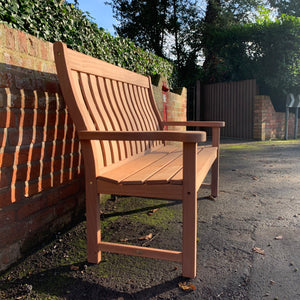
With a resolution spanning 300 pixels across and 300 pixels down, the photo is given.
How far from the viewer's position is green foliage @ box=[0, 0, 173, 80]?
2.28 m

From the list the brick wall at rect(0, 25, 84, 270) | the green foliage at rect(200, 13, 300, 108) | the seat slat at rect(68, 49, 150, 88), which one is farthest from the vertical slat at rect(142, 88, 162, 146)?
the green foliage at rect(200, 13, 300, 108)

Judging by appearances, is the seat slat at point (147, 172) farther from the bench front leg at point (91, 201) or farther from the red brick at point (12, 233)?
the red brick at point (12, 233)

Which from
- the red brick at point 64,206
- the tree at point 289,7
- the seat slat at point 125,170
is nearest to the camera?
the seat slat at point 125,170

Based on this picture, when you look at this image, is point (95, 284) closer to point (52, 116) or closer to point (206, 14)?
point (52, 116)

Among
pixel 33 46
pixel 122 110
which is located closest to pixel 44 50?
pixel 33 46

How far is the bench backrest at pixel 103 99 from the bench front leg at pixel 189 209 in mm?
567

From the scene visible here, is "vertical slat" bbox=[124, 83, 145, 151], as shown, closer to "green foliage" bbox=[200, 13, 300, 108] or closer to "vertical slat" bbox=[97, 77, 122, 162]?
"vertical slat" bbox=[97, 77, 122, 162]

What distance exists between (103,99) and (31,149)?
0.65 metres

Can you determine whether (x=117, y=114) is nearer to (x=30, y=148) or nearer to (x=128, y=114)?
(x=128, y=114)

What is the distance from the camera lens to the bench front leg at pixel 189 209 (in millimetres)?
1607

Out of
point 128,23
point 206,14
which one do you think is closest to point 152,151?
point 206,14

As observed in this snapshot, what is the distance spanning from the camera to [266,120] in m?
10.1

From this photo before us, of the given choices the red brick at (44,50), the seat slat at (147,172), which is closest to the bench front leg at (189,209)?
the seat slat at (147,172)

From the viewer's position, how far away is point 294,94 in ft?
35.0
